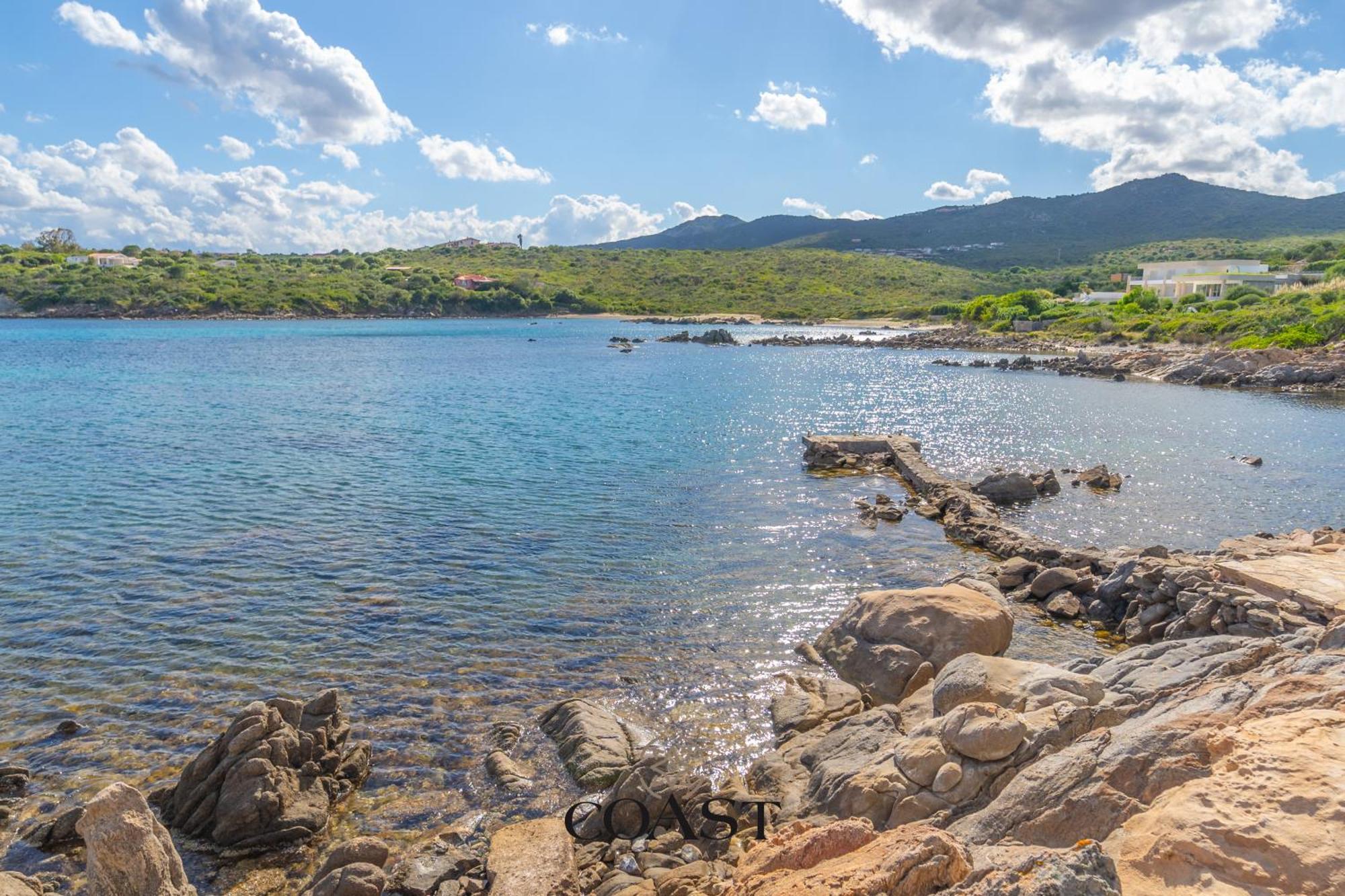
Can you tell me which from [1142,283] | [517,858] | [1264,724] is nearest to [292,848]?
[517,858]

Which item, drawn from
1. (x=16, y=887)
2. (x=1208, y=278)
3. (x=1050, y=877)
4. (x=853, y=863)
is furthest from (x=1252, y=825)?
(x=1208, y=278)

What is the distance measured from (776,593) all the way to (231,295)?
182 m

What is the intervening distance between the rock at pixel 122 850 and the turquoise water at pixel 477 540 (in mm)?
2787

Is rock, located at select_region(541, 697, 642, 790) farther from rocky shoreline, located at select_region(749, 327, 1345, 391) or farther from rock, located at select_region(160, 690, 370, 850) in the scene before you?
rocky shoreline, located at select_region(749, 327, 1345, 391)

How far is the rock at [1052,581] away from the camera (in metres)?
19.5

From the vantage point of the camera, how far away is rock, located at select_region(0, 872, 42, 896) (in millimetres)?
7938

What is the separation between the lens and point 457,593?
1880 centimetres

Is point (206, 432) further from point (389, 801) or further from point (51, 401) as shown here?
point (389, 801)

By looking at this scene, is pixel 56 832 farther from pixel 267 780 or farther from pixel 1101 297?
pixel 1101 297

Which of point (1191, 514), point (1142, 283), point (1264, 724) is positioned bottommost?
point (1191, 514)

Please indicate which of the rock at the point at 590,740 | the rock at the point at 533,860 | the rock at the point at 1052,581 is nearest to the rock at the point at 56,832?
the rock at the point at 533,860

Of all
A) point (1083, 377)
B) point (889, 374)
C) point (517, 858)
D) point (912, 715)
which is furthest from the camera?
point (889, 374)

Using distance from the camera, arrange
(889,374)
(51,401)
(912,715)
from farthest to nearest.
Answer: (889,374), (51,401), (912,715)

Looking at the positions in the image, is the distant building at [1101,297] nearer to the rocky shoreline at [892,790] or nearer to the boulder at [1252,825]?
the rocky shoreline at [892,790]
